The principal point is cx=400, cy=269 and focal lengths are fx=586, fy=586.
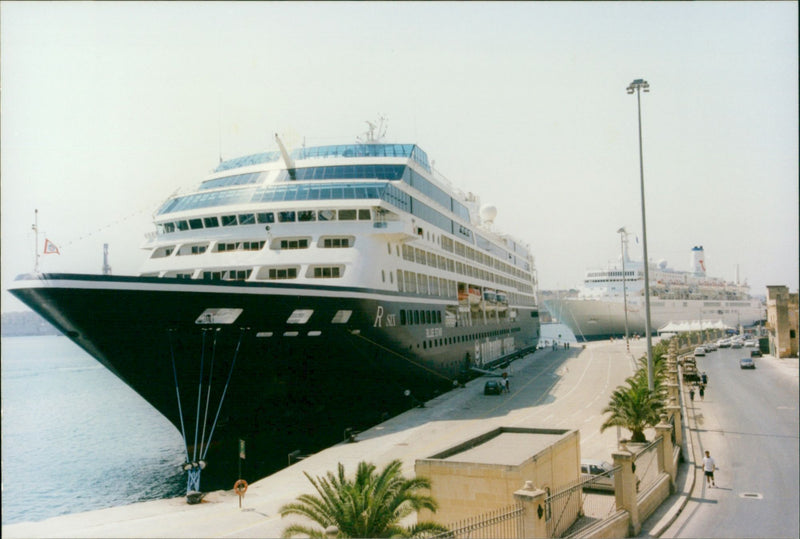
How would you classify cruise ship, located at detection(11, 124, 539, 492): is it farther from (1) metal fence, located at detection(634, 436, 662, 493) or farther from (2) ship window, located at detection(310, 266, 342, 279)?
(1) metal fence, located at detection(634, 436, 662, 493)

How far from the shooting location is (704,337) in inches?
3344

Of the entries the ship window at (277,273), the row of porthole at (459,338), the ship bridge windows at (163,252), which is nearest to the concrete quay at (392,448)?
the row of porthole at (459,338)

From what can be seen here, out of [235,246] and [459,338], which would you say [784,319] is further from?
[235,246]

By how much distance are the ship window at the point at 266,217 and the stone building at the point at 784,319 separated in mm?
57911

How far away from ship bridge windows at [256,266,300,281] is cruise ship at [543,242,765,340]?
6590cm

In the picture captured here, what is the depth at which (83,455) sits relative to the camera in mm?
39406

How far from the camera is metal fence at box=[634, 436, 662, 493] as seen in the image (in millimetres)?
16531

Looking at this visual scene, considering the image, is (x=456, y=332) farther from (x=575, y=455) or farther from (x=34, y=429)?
(x=34, y=429)

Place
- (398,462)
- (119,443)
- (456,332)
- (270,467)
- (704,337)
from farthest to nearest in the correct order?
1. (704,337)
2. (119,443)
3. (456,332)
4. (270,467)
5. (398,462)

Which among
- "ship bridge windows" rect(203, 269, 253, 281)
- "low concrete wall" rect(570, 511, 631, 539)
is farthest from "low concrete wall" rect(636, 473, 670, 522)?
"ship bridge windows" rect(203, 269, 253, 281)

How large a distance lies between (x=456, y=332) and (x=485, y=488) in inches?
1083

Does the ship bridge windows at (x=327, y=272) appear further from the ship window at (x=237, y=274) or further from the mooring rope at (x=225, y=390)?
the mooring rope at (x=225, y=390)

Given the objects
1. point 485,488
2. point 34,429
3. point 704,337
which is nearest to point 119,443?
point 34,429

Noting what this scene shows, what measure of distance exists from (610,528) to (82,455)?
124ft
